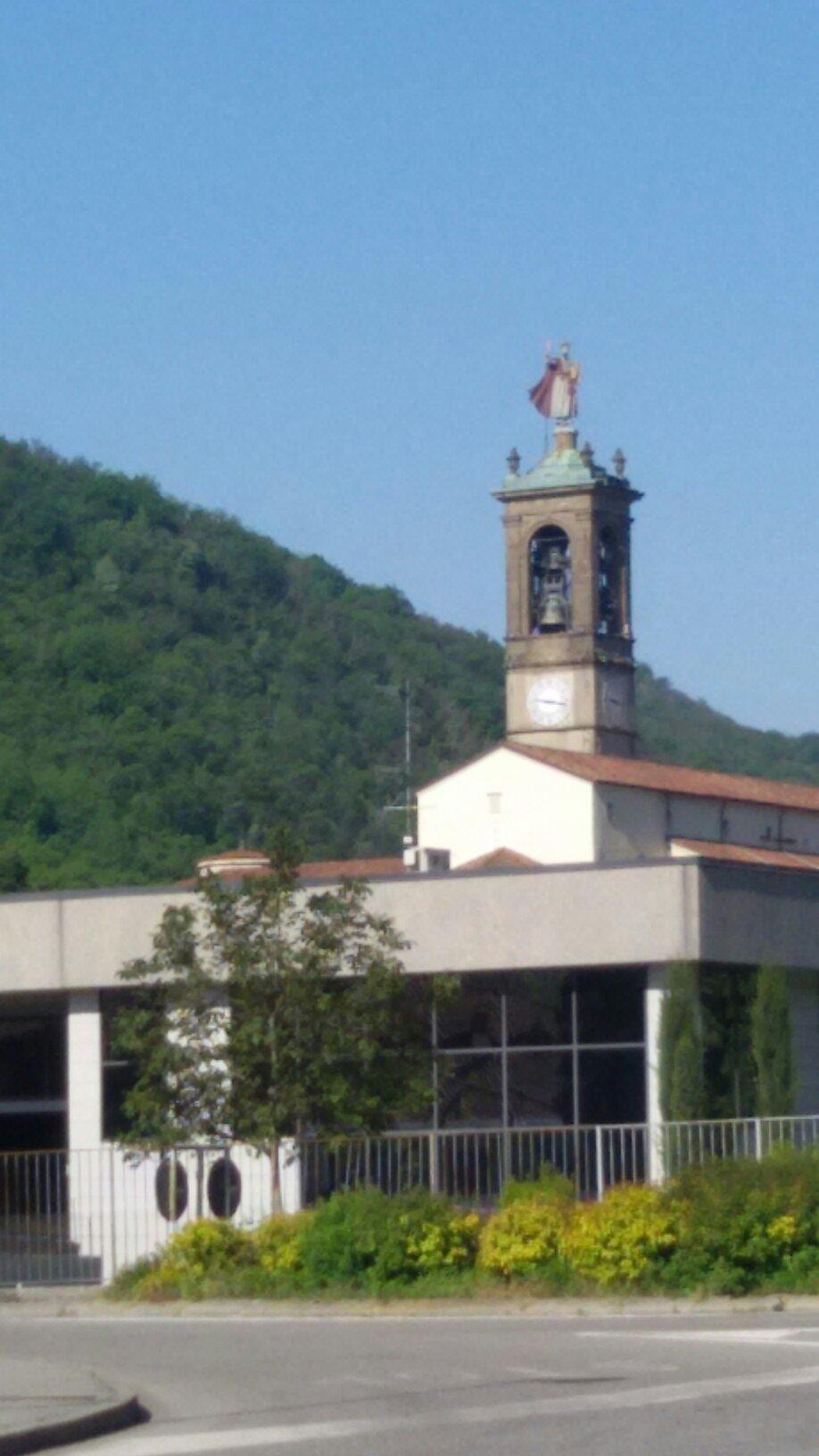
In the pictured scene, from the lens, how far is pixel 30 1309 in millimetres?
26875

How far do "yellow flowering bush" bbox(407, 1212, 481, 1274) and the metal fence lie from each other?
1818mm

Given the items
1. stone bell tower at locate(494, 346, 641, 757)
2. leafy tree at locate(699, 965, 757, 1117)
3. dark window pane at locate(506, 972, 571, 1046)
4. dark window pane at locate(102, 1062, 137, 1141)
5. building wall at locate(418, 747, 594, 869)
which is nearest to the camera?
leafy tree at locate(699, 965, 757, 1117)

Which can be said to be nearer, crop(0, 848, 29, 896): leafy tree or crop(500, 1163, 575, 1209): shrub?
crop(500, 1163, 575, 1209): shrub

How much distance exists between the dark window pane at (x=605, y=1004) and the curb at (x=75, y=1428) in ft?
57.9

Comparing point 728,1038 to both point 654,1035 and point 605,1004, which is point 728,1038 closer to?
point 654,1035

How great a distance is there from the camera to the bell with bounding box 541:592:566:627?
7512cm

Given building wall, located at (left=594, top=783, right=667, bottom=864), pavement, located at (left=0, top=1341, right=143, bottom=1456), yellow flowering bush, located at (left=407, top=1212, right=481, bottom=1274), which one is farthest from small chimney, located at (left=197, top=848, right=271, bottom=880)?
pavement, located at (left=0, top=1341, right=143, bottom=1456)

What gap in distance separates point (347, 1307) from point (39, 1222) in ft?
26.2

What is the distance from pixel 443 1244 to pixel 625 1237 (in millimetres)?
1846

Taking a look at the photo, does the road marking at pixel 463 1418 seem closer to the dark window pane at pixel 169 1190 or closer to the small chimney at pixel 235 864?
the dark window pane at pixel 169 1190

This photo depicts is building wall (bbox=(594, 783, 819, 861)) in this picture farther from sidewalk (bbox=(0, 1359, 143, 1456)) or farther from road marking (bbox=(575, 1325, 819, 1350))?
sidewalk (bbox=(0, 1359, 143, 1456))

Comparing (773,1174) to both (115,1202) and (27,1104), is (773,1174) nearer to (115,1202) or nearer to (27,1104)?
(115,1202)

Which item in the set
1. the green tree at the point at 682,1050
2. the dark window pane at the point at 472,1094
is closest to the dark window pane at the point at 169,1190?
the dark window pane at the point at 472,1094

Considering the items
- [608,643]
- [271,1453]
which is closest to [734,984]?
[271,1453]
